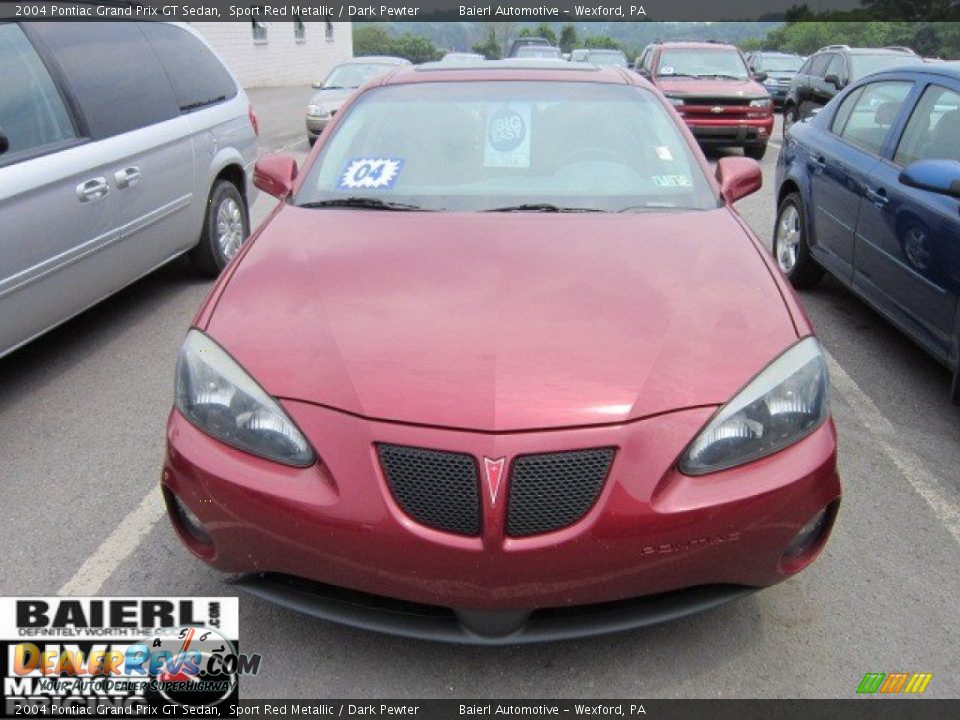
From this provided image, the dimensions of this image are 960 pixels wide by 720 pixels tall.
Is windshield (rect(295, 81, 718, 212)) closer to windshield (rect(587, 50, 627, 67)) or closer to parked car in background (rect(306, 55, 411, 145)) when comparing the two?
parked car in background (rect(306, 55, 411, 145))

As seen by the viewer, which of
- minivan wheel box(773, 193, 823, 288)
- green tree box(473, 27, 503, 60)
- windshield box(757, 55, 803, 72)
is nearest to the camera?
minivan wheel box(773, 193, 823, 288)

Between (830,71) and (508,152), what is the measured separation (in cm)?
1176

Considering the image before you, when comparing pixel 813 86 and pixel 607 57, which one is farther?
pixel 607 57

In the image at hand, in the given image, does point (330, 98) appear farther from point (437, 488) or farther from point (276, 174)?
point (437, 488)

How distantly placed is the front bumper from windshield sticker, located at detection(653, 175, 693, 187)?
4.73ft

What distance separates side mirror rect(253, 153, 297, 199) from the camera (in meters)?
3.76

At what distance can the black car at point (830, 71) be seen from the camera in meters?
12.8

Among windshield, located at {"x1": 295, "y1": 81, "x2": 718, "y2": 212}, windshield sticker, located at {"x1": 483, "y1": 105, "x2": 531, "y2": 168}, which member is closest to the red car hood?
windshield, located at {"x1": 295, "y1": 81, "x2": 718, "y2": 212}

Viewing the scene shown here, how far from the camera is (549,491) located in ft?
6.90

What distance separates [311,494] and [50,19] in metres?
3.66

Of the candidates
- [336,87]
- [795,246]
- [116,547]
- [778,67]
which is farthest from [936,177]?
[778,67]

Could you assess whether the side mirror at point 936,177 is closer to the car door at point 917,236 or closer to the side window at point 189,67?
the car door at point 917,236

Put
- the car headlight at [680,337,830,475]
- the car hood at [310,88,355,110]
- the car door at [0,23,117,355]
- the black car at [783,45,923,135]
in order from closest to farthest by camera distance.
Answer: the car headlight at [680,337,830,475], the car door at [0,23,117,355], the black car at [783,45,923,135], the car hood at [310,88,355,110]

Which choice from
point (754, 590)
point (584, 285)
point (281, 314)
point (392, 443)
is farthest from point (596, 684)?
point (281, 314)
